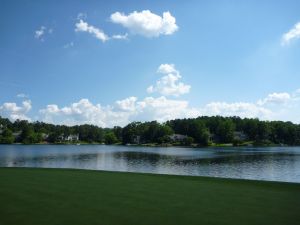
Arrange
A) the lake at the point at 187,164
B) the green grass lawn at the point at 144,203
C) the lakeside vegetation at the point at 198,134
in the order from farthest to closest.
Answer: the lakeside vegetation at the point at 198,134
the lake at the point at 187,164
the green grass lawn at the point at 144,203

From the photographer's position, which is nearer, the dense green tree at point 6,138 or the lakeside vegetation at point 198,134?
the lakeside vegetation at point 198,134

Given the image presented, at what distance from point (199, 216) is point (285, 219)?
2314mm

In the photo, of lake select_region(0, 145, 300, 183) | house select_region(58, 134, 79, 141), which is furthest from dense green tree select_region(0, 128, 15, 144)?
lake select_region(0, 145, 300, 183)

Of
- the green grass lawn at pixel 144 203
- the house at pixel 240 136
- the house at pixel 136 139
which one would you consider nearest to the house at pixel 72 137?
the house at pixel 136 139

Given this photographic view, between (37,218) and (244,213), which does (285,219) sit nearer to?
(244,213)

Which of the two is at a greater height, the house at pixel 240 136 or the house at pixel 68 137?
the house at pixel 240 136

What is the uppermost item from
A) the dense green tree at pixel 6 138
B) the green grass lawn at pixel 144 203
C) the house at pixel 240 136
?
the house at pixel 240 136

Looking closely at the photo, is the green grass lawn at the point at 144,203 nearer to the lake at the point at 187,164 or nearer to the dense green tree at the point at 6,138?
the lake at the point at 187,164

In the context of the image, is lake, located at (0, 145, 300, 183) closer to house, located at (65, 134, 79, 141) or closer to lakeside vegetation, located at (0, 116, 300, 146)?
lakeside vegetation, located at (0, 116, 300, 146)

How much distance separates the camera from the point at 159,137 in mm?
154375

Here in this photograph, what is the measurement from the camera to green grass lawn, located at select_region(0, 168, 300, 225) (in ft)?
28.7

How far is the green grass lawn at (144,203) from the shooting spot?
8734mm

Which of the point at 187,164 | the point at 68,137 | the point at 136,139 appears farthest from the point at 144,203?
the point at 68,137

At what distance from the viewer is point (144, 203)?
35.2 ft
